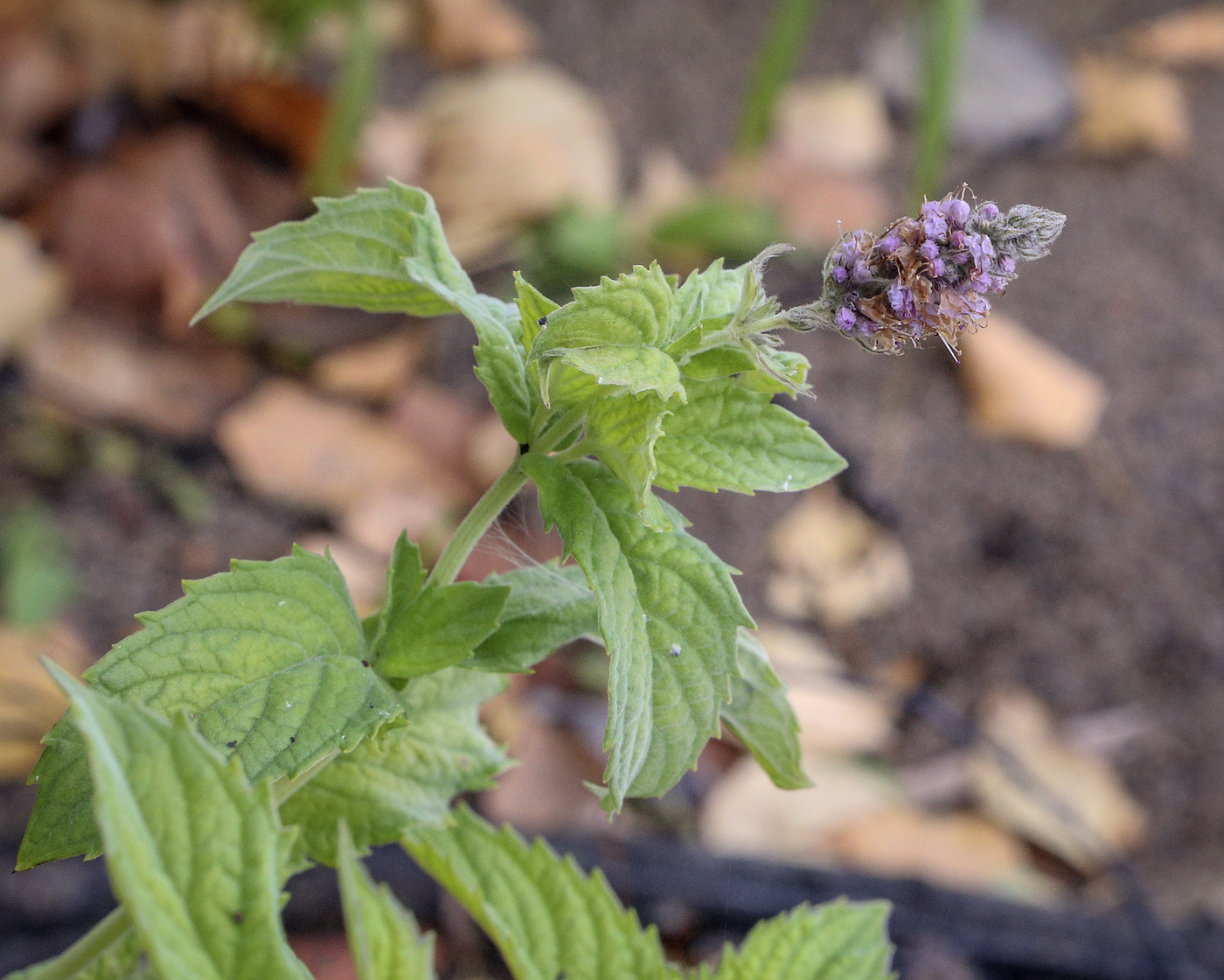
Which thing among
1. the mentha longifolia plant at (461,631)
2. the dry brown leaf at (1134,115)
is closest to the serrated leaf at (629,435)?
the mentha longifolia plant at (461,631)

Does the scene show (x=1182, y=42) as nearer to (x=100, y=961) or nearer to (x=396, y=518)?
(x=396, y=518)

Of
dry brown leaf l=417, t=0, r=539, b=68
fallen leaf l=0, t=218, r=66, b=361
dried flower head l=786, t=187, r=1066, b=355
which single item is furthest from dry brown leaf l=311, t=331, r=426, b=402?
dried flower head l=786, t=187, r=1066, b=355

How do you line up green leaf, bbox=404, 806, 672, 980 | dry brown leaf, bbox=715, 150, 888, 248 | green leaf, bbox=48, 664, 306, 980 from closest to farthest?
1. green leaf, bbox=48, 664, 306, 980
2. green leaf, bbox=404, 806, 672, 980
3. dry brown leaf, bbox=715, 150, 888, 248

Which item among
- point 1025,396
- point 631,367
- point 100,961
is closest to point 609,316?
point 631,367

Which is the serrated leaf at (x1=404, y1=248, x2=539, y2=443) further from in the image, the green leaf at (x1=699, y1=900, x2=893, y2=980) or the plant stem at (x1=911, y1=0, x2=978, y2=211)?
the plant stem at (x1=911, y1=0, x2=978, y2=211)

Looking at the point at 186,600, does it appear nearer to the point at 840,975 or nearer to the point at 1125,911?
the point at 840,975

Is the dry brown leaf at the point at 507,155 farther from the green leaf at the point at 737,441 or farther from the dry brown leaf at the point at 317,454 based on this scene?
the green leaf at the point at 737,441
